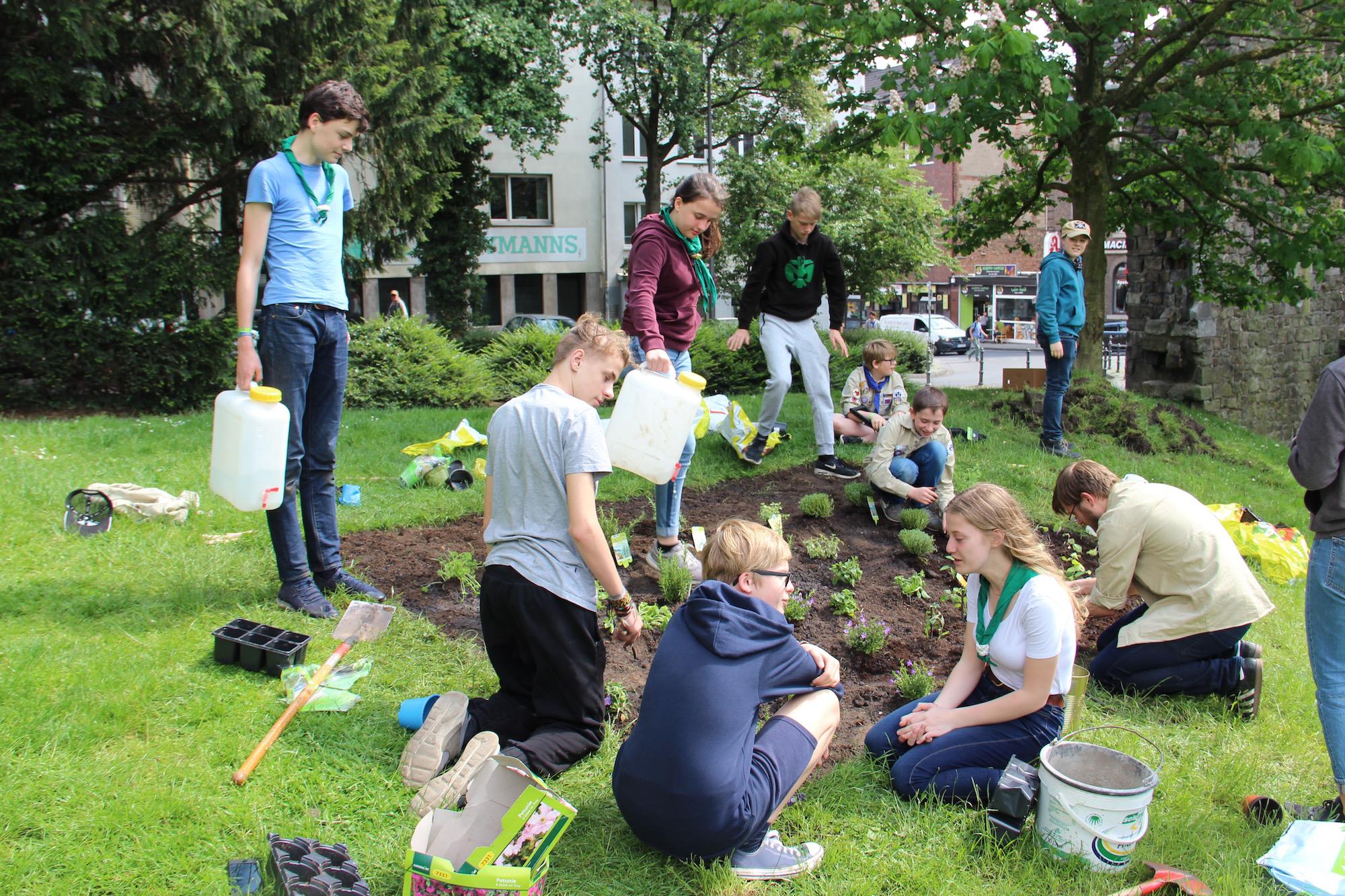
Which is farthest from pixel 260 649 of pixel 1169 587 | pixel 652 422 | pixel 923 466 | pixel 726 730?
pixel 923 466

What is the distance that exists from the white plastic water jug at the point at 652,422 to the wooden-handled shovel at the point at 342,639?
1168 mm

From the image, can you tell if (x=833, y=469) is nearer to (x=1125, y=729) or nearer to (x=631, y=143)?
(x=1125, y=729)

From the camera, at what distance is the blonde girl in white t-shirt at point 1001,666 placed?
2924 mm

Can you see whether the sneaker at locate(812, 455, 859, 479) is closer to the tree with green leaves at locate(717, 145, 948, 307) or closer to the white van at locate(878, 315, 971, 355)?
the tree with green leaves at locate(717, 145, 948, 307)

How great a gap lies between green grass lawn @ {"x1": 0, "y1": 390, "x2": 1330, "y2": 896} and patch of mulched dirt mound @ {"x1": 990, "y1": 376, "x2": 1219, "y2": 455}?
4028 millimetres

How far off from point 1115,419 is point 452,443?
6.25m

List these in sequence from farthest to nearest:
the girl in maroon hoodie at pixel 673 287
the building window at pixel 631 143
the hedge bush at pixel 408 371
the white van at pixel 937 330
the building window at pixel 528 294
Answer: the white van at pixel 937 330 < the building window at pixel 631 143 < the building window at pixel 528 294 < the hedge bush at pixel 408 371 < the girl in maroon hoodie at pixel 673 287

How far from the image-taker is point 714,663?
245 centimetres

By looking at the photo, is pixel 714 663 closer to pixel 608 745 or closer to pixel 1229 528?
pixel 608 745

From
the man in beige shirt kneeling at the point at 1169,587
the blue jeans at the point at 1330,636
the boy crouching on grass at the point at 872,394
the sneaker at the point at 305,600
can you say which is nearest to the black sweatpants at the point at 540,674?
the sneaker at the point at 305,600

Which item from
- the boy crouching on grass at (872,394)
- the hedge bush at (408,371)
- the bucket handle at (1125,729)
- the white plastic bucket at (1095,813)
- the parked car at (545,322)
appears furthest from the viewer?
the parked car at (545,322)

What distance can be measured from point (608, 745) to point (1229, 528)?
4.56m

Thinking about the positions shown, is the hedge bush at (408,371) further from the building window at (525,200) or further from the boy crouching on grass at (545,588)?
the building window at (525,200)

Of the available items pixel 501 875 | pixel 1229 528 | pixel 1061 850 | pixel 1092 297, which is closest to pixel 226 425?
pixel 501 875
